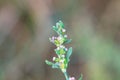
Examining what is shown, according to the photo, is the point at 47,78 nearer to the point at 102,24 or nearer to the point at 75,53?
the point at 75,53

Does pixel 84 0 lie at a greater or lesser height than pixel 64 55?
greater

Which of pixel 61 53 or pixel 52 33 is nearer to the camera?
pixel 61 53

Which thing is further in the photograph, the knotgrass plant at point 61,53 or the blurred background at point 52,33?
the blurred background at point 52,33

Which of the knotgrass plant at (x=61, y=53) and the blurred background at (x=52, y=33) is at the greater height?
the blurred background at (x=52, y=33)

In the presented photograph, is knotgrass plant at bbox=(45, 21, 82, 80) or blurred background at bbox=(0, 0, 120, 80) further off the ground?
blurred background at bbox=(0, 0, 120, 80)

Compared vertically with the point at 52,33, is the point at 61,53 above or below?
below

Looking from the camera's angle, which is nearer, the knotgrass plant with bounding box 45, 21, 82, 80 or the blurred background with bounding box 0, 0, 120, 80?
the knotgrass plant with bounding box 45, 21, 82, 80

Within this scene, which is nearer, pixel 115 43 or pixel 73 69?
pixel 115 43

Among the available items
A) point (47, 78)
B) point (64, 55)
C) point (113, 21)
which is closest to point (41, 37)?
point (47, 78)
